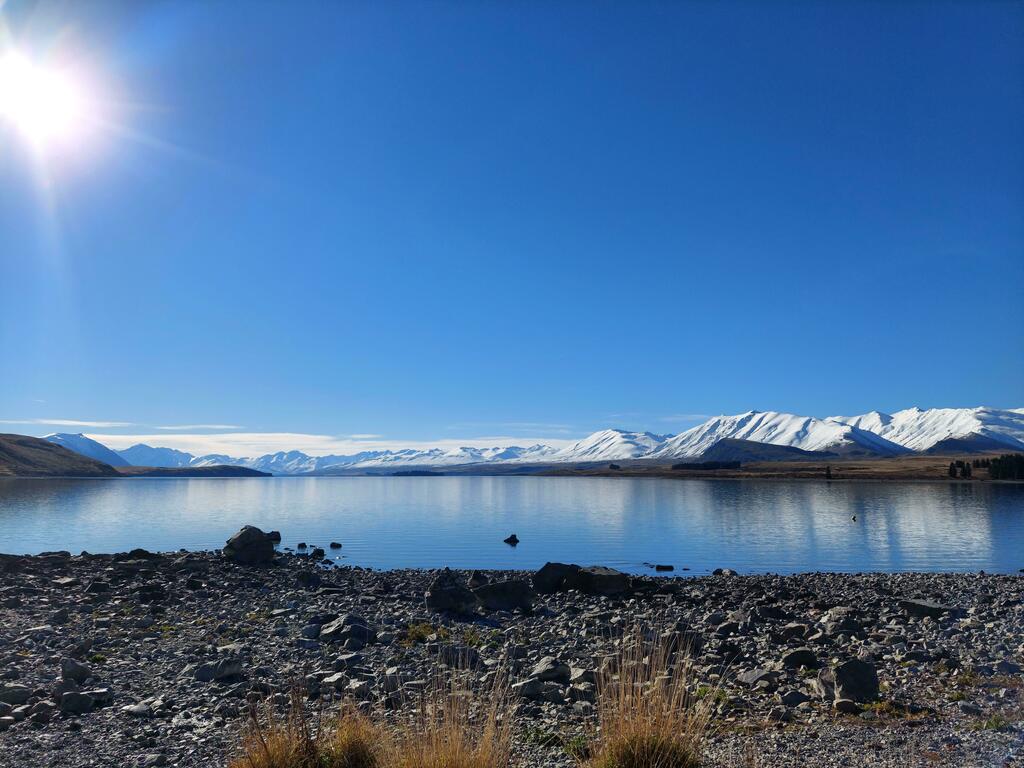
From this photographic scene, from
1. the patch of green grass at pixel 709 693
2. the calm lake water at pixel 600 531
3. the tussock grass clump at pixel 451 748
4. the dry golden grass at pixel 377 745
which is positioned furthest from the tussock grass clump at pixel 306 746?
the calm lake water at pixel 600 531

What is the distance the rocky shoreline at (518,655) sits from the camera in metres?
11.8

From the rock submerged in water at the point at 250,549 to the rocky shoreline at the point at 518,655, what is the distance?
4.78m

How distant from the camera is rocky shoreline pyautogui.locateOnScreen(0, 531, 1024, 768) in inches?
465

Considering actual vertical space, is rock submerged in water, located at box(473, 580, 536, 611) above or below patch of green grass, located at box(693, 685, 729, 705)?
below

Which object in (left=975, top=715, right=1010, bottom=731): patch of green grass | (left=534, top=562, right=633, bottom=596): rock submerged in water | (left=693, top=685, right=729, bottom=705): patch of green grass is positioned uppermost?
(left=975, top=715, right=1010, bottom=731): patch of green grass

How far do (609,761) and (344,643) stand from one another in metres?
13.0

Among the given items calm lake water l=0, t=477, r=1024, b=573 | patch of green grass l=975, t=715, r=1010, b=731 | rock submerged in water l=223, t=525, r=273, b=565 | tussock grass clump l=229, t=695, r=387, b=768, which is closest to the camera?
tussock grass clump l=229, t=695, r=387, b=768

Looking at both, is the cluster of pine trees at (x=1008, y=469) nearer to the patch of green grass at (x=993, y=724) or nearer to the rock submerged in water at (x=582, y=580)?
the rock submerged in water at (x=582, y=580)

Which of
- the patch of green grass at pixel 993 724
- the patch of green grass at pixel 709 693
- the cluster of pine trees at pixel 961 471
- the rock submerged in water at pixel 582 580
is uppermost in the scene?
the cluster of pine trees at pixel 961 471

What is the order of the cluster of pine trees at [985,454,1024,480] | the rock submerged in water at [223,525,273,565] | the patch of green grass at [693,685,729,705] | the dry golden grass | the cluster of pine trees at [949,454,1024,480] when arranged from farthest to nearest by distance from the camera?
the cluster of pine trees at [949,454,1024,480] → the cluster of pine trees at [985,454,1024,480] → the rock submerged in water at [223,525,273,565] → the patch of green grass at [693,685,729,705] → the dry golden grass

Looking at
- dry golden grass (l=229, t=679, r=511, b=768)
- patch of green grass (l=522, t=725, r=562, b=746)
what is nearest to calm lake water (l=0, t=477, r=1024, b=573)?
patch of green grass (l=522, t=725, r=562, b=746)

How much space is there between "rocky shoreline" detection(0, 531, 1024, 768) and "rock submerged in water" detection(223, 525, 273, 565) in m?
4.78

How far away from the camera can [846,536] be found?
62938 millimetres

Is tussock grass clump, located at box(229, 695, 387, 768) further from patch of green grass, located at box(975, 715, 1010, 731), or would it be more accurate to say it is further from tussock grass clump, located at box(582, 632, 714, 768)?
patch of green grass, located at box(975, 715, 1010, 731)
